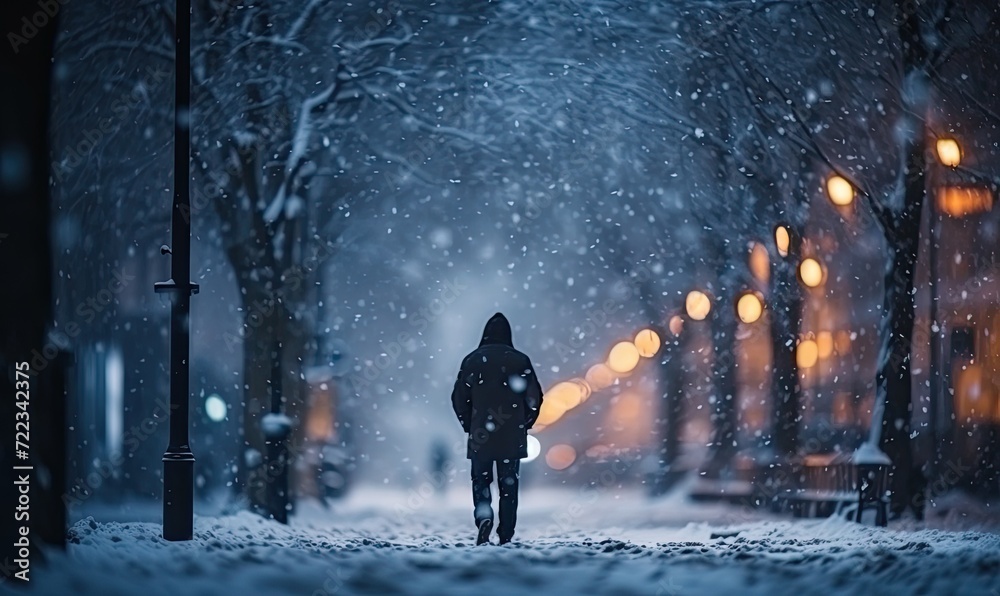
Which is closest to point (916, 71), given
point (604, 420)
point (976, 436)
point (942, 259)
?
point (976, 436)

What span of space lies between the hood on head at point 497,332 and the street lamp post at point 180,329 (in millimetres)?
2529

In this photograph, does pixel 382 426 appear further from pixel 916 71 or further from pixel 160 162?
pixel 916 71

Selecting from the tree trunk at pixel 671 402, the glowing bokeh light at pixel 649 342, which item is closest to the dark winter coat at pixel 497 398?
the tree trunk at pixel 671 402

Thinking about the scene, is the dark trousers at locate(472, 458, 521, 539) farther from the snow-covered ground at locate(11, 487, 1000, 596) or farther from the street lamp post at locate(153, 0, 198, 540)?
the street lamp post at locate(153, 0, 198, 540)

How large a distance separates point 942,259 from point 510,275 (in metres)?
31.5

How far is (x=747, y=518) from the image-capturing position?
22297 millimetres

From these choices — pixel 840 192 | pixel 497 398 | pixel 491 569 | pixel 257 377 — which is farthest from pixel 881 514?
pixel 491 569

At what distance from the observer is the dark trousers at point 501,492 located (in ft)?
40.3

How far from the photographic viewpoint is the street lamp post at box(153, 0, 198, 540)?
11461 millimetres

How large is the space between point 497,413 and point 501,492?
0.69m

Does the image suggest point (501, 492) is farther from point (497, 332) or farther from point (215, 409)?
point (215, 409)

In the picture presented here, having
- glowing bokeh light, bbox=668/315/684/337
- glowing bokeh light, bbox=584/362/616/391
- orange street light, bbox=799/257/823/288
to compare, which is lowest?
glowing bokeh light, bbox=584/362/616/391

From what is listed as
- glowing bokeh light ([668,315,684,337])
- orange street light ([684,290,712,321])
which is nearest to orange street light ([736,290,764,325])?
orange street light ([684,290,712,321])

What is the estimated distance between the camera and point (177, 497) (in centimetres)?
1145
